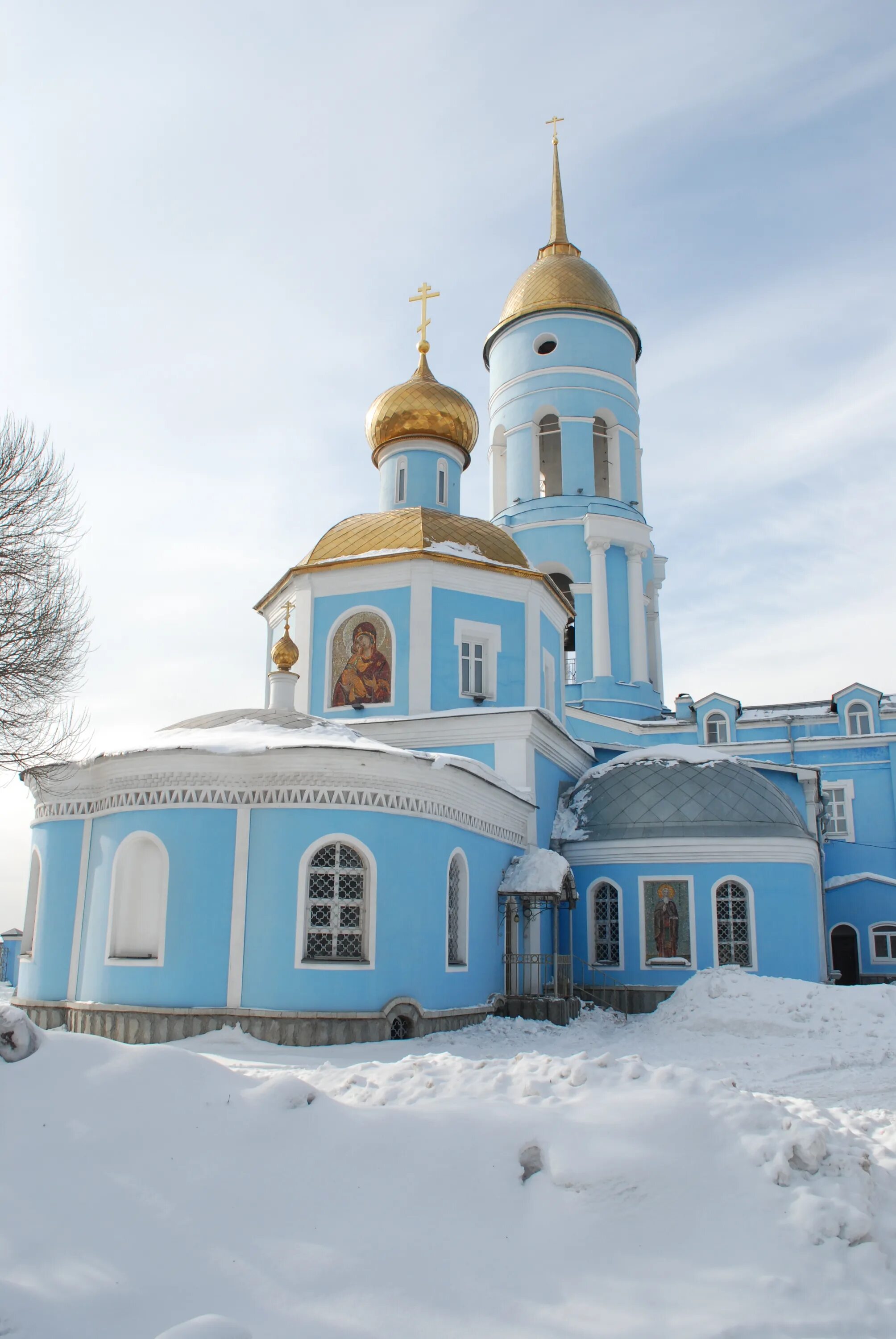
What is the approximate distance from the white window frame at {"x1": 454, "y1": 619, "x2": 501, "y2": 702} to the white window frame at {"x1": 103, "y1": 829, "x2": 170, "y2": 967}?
538cm

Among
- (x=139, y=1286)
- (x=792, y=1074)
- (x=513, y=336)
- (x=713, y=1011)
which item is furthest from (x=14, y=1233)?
(x=513, y=336)

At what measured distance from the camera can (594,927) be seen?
51.2 ft

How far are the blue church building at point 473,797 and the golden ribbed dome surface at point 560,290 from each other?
0.11 m

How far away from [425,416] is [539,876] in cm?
821

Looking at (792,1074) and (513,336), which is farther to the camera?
(513,336)

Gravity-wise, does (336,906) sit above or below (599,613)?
below

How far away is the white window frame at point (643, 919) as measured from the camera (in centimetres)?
1501

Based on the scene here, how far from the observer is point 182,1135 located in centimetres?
520

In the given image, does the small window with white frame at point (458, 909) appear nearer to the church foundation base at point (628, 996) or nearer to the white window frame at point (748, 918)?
the church foundation base at point (628, 996)

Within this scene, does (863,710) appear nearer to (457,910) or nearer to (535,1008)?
(535,1008)

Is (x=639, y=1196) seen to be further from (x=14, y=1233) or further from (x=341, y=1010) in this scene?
(x=341, y=1010)

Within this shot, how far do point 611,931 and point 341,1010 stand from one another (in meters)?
5.98

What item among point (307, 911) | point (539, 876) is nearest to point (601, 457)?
point (539, 876)

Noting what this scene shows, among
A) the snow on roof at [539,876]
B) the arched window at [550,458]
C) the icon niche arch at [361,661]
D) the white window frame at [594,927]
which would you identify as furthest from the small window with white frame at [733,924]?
the arched window at [550,458]
